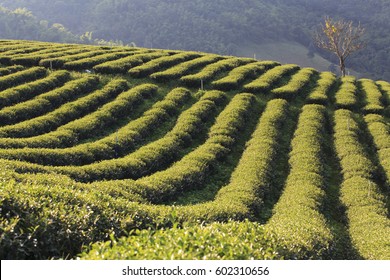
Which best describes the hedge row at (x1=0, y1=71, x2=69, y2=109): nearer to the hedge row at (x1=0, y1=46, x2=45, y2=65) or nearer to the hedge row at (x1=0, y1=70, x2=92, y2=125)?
the hedge row at (x1=0, y1=70, x2=92, y2=125)

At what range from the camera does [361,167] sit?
86.3 feet

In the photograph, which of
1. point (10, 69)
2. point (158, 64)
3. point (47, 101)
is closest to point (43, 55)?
point (10, 69)

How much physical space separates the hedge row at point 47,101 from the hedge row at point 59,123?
1.00 m

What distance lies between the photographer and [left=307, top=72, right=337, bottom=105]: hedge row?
38.8 metres

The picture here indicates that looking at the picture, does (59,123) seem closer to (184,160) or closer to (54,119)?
(54,119)

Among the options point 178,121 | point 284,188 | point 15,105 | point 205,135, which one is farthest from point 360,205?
point 15,105

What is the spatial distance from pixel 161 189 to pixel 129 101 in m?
14.6

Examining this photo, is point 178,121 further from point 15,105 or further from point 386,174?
point 386,174

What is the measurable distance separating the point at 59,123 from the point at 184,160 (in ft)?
29.9

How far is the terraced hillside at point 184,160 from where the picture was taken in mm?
10422

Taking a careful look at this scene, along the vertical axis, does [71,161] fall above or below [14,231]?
below

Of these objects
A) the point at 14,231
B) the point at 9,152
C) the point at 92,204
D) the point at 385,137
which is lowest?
the point at 385,137

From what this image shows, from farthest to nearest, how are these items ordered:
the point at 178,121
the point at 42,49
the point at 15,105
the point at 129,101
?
the point at 42,49
the point at 129,101
the point at 178,121
the point at 15,105

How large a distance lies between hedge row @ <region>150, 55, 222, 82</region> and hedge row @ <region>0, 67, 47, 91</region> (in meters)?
9.64
